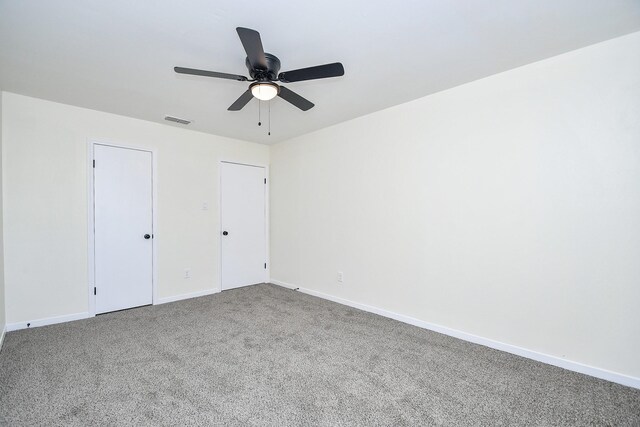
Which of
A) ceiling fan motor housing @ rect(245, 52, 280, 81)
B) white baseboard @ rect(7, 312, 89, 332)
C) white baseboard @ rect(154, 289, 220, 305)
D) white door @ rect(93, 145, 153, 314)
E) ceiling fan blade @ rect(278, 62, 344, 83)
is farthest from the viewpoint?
white baseboard @ rect(154, 289, 220, 305)

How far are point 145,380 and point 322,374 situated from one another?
1.30m

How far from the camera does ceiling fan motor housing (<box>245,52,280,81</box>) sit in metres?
1.94

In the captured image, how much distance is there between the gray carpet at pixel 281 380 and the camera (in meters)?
1.70

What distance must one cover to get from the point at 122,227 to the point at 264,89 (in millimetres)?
2785

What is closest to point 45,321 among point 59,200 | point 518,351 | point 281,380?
point 59,200

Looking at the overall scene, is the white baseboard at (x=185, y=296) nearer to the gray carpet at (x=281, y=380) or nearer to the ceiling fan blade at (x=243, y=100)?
the gray carpet at (x=281, y=380)

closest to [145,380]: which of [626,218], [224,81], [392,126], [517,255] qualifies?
[224,81]

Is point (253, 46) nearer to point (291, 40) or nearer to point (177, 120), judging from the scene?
point (291, 40)

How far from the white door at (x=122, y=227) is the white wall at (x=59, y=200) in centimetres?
13

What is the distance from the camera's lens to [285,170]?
4695mm

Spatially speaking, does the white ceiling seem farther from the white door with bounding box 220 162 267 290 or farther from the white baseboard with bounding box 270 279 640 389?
the white baseboard with bounding box 270 279 640 389

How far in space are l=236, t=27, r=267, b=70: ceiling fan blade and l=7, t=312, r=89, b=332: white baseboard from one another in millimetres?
3457

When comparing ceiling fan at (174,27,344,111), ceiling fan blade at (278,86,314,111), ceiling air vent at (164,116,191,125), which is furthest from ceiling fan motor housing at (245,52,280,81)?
ceiling air vent at (164,116,191,125)

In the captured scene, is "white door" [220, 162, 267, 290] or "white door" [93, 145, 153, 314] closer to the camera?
"white door" [93, 145, 153, 314]
